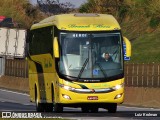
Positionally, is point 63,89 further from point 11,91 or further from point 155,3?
point 155,3

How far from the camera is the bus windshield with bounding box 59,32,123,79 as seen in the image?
106 ft

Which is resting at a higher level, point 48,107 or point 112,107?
point 112,107

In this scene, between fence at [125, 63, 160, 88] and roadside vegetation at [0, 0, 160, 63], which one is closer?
fence at [125, 63, 160, 88]

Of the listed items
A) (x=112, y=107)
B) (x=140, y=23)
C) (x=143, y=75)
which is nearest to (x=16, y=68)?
(x=140, y=23)

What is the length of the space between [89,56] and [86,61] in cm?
22

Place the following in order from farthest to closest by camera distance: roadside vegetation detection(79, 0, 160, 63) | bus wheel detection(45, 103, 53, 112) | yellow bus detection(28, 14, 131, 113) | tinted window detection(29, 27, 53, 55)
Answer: roadside vegetation detection(79, 0, 160, 63) → bus wheel detection(45, 103, 53, 112) → tinted window detection(29, 27, 53, 55) → yellow bus detection(28, 14, 131, 113)

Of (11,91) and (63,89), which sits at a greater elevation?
(63,89)

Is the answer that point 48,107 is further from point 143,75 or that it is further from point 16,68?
point 16,68

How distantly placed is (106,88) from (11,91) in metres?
38.2

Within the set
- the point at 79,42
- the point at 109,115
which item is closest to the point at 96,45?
the point at 79,42

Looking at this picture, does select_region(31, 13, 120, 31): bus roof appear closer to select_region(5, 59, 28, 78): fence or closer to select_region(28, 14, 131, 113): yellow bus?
select_region(28, 14, 131, 113): yellow bus

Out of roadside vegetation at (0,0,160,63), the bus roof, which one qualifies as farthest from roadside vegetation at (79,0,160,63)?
the bus roof

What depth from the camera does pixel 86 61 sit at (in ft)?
106

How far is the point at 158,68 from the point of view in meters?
46.9
